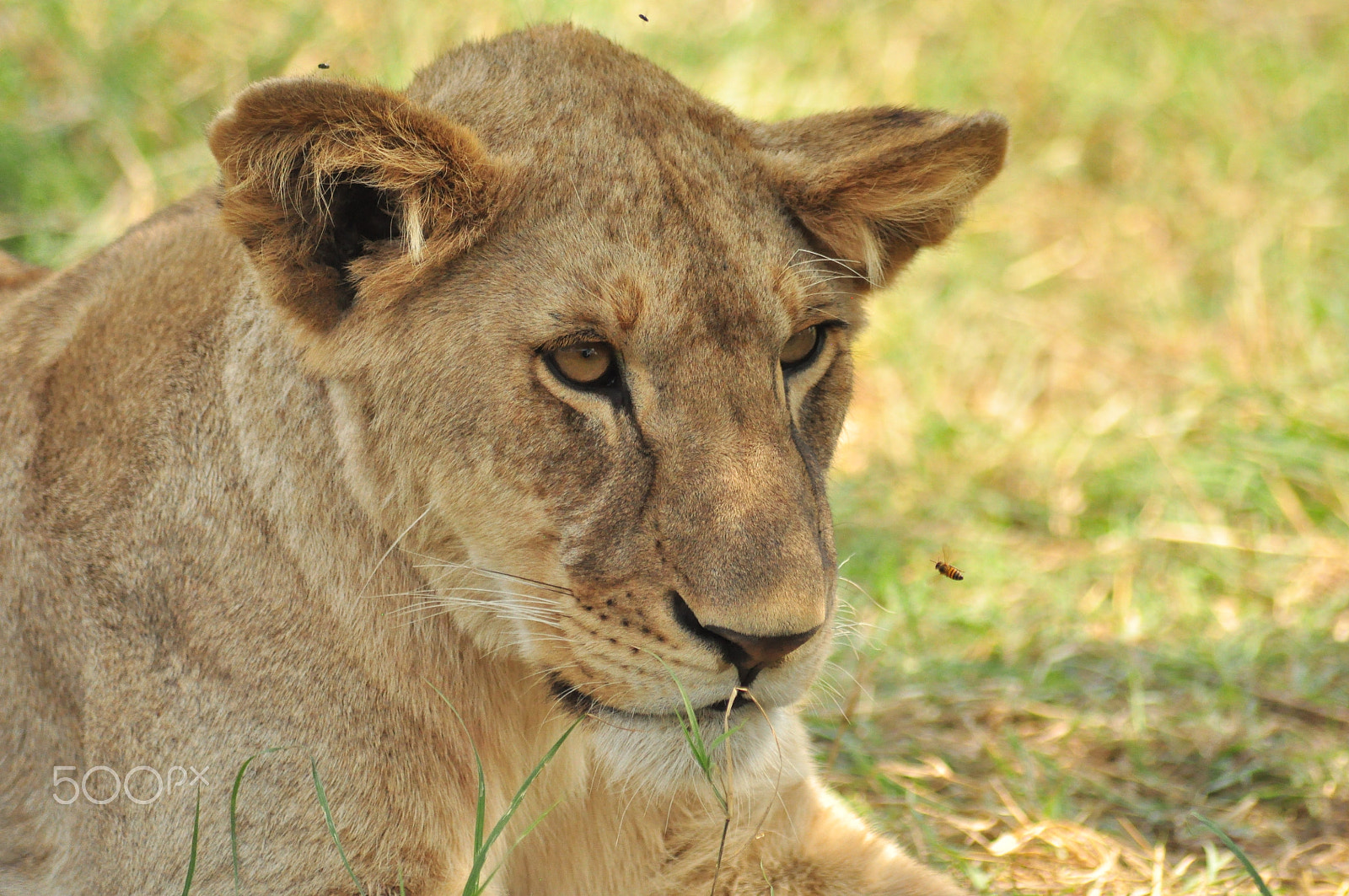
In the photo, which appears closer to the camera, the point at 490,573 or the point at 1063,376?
the point at 490,573

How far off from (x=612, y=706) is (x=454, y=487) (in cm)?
45

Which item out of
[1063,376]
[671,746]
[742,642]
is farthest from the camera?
[1063,376]

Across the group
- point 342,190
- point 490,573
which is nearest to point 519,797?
→ point 490,573

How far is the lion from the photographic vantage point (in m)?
2.25

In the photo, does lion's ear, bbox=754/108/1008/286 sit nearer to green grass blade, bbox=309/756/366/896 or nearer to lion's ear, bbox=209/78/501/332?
lion's ear, bbox=209/78/501/332

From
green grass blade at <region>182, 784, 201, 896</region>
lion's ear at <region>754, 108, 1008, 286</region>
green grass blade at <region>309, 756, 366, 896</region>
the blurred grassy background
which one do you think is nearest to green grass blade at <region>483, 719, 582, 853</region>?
green grass blade at <region>309, 756, 366, 896</region>

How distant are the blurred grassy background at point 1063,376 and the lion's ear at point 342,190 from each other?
178 cm

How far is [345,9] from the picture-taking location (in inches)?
256

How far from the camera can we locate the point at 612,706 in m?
2.32

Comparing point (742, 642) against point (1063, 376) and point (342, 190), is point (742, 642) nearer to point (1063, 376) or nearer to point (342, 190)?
point (342, 190)

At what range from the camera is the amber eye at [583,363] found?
2.30 metres

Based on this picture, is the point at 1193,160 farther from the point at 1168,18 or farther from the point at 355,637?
the point at 355,637

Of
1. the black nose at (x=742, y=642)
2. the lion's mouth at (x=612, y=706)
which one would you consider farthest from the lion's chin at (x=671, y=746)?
the black nose at (x=742, y=642)

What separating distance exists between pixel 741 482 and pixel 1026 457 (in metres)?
3.39
